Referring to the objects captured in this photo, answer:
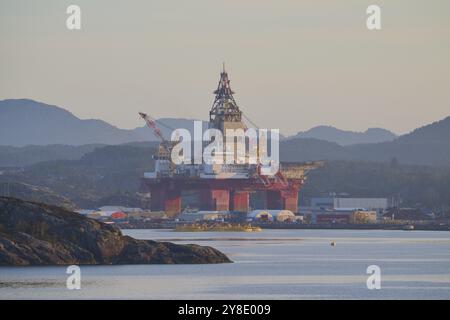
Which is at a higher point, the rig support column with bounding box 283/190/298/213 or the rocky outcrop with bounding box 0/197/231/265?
the rig support column with bounding box 283/190/298/213

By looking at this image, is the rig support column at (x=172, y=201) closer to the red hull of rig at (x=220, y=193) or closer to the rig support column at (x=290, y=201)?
the red hull of rig at (x=220, y=193)

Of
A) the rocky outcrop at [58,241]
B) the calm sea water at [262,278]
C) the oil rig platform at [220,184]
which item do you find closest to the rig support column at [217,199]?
the oil rig platform at [220,184]

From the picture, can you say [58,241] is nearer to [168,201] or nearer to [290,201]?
[168,201]

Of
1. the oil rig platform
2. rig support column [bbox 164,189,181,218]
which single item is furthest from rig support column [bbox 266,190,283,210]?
rig support column [bbox 164,189,181,218]

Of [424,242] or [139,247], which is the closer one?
[139,247]

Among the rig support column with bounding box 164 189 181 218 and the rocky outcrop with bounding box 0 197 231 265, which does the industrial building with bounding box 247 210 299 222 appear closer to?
the rig support column with bounding box 164 189 181 218

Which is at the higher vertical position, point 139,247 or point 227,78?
point 227,78
